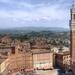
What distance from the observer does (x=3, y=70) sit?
34.9 meters

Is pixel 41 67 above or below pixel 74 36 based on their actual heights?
below

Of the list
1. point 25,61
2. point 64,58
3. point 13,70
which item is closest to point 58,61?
point 64,58

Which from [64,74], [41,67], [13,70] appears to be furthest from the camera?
[41,67]

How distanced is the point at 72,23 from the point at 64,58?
767 centimetres

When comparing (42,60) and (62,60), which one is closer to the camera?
(62,60)

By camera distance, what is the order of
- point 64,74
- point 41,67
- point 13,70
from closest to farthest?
point 64,74
point 13,70
point 41,67

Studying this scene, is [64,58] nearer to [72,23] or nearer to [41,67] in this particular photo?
[41,67]

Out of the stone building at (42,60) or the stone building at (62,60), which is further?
the stone building at (42,60)

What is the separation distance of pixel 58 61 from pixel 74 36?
8.03 metres

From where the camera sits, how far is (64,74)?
111 ft

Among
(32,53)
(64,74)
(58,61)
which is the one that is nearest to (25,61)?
(32,53)

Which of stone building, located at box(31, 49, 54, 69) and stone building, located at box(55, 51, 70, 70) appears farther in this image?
stone building, located at box(31, 49, 54, 69)

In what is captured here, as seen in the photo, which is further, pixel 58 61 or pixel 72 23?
pixel 58 61

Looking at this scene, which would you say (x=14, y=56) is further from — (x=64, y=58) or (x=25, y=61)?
(x=64, y=58)
